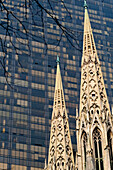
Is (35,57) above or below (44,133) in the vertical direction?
above

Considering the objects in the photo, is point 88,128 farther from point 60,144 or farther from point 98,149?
point 60,144

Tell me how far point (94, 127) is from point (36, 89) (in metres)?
36.8

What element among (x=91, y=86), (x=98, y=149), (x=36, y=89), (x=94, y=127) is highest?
(x=36, y=89)

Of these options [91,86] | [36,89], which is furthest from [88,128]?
[36,89]

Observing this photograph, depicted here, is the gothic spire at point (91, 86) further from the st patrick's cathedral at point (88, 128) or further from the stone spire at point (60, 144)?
the stone spire at point (60, 144)

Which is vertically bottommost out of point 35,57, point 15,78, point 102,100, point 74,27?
point 102,100

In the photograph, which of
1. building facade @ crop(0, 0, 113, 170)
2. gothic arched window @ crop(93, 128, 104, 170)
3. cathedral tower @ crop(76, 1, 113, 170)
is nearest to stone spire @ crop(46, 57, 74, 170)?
cathedral tower @ crop(76, 1, 113, 170)

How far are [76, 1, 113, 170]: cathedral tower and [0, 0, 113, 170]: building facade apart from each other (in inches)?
760

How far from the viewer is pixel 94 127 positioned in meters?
52.8

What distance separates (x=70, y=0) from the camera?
10400 cm

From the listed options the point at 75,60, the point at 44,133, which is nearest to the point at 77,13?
the point at 75,60

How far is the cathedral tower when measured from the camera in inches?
1982

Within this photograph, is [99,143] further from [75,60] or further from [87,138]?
[75,60]

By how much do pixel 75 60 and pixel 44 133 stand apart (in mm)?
19047
